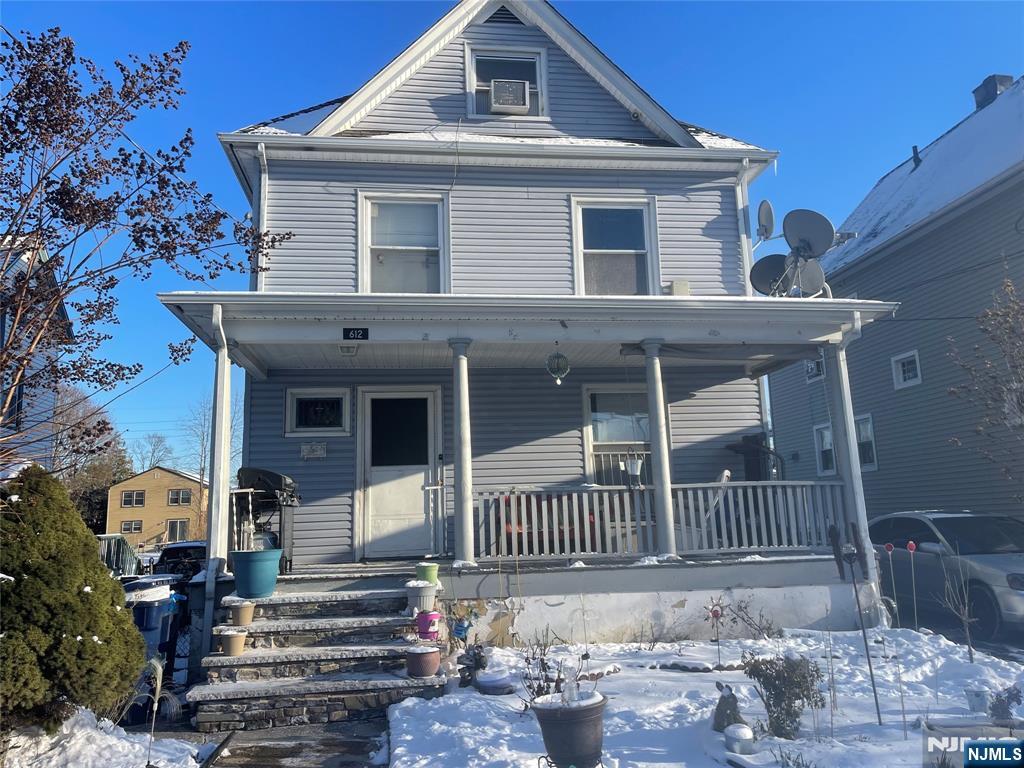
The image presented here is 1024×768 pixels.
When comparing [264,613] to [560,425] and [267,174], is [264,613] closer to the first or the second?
[560,425]

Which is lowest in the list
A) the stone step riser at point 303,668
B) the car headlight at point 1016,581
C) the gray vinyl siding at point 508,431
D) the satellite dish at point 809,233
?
the stone step riser at point 303,668

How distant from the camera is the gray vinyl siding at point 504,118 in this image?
994cm

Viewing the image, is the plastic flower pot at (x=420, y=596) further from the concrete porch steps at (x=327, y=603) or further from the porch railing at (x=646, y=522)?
the porch railing at (x=646, y=522)

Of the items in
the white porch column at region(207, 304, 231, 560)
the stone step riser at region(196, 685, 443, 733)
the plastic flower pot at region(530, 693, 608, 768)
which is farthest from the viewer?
the white porch column at region(207, 304, 231, 560)

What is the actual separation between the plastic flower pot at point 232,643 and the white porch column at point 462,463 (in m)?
2.12

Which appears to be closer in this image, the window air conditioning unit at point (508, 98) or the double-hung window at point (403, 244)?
the double-hung window at point (403, 244)

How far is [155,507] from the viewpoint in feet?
147

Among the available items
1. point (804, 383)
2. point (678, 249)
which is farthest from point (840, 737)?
point (804, 383)

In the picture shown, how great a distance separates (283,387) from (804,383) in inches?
503

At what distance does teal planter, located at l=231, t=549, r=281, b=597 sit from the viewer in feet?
21.8

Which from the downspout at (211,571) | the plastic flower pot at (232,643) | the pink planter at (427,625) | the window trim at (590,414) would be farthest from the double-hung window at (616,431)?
the plastic flower pot at (232,643)

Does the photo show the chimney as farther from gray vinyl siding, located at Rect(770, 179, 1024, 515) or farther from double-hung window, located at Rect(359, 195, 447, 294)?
double-hung window, located at Rect(359, 195, 447, 294)

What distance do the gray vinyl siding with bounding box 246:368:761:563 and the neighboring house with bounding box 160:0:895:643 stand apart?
3cm

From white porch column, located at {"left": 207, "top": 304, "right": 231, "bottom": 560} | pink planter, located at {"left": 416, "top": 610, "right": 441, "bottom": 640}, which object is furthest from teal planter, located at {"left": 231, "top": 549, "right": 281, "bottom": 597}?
pink planter, located at {"left": 416, "top": 610, "right": 441, "bottom": 640}
